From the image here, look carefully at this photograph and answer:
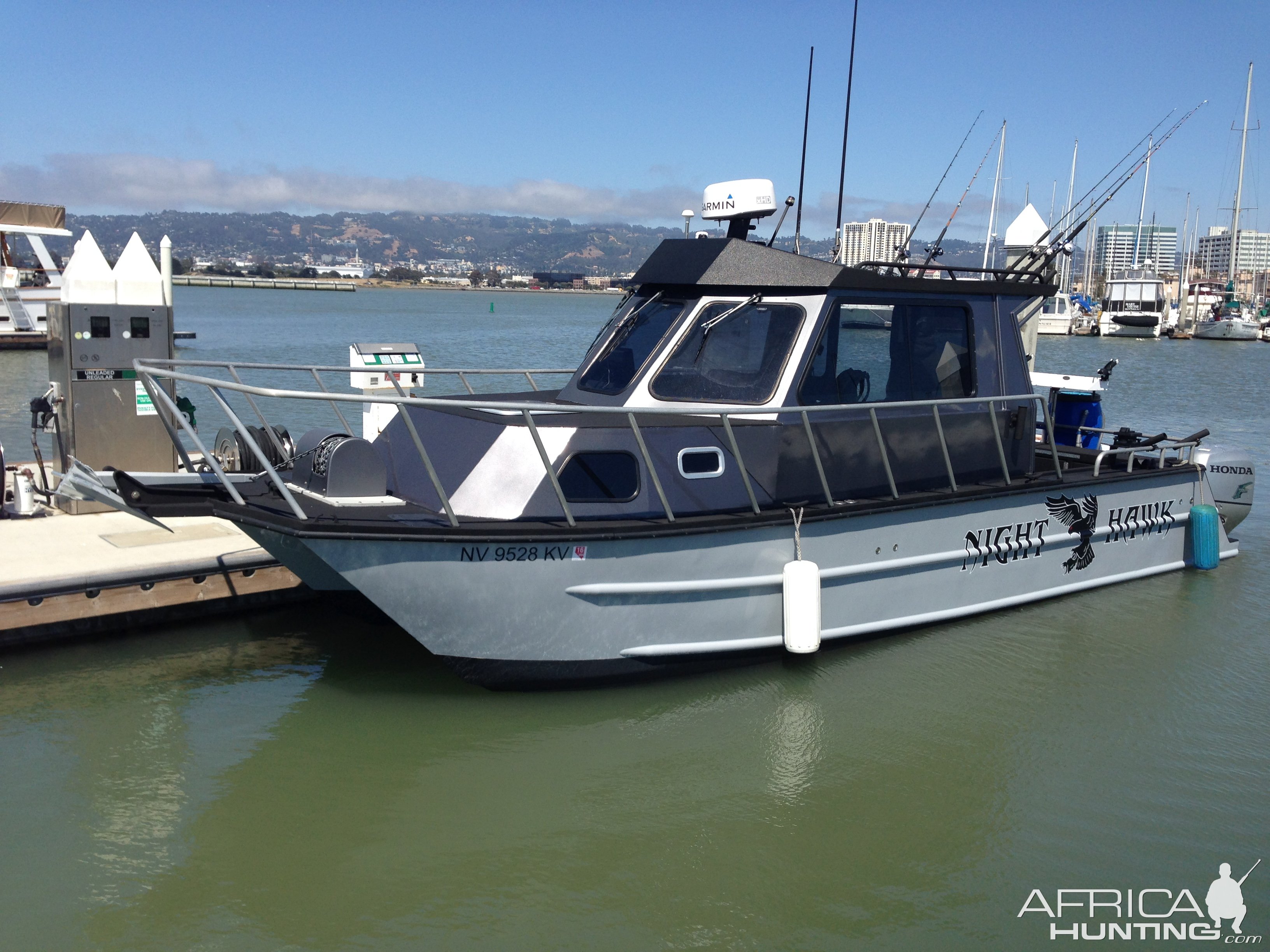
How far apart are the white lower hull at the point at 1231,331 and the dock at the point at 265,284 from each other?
103 meters

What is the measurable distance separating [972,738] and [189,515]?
4.75 metres

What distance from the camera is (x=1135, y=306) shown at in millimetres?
65750

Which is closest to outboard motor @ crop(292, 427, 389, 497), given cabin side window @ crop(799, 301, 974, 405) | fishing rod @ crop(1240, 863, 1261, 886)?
cabin side window @ crop(799, 301, 974, 405)

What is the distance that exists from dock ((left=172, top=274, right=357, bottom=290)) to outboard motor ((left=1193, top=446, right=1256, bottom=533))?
124m

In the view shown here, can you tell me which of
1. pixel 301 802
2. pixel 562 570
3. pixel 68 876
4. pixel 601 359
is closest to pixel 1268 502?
pixel 601 359

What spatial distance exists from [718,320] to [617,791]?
10.2 feet

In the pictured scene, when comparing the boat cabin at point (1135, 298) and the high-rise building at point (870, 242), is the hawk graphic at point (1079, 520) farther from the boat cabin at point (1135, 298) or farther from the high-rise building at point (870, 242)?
the boat cabin at point (1135, 298)

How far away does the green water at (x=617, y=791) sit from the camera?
4.44 m

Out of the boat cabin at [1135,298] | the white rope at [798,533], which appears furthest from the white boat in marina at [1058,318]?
the white rope at [798,533]

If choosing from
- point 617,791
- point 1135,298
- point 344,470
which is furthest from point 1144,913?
point 1135,298

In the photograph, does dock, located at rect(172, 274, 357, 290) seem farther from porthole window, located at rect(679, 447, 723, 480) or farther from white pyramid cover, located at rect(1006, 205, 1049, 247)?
porthole window, located at rect(679, 447, 723, 480)

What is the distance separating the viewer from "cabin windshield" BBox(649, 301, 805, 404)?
21.7 feet

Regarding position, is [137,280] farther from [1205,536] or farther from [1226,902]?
[1205,536]

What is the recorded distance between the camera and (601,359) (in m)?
7.15
